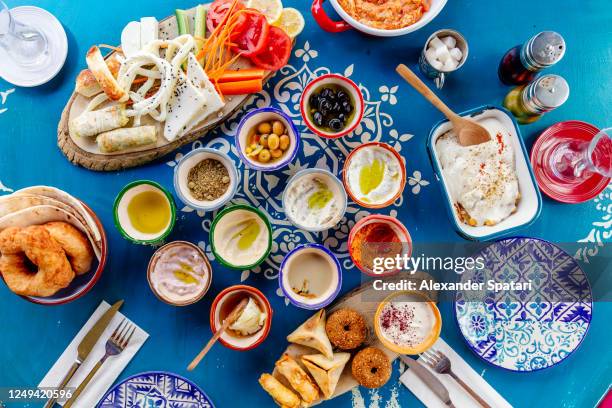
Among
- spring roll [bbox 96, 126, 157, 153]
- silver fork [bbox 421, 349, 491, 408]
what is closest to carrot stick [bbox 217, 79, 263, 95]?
spring roll [bbox 96, 126, 157, 153]

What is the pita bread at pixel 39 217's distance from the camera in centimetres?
177

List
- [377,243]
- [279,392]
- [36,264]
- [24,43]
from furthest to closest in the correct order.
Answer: [24,43] < [377,243] < [279,392] < [36,264]

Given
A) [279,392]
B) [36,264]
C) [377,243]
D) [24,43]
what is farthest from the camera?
[24,43]

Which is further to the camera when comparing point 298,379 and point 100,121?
point 100,121

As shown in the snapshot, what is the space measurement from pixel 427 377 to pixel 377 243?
59 centimetres

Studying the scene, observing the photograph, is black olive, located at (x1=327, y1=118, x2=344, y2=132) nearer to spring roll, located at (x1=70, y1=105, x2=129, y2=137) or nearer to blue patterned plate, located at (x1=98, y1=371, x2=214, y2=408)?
spring roll, located at (x1=70, y1=105, x2=129, y2=137)

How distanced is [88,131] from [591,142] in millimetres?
2072

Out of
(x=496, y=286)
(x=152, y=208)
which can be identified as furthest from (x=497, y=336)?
(x=152, y=208)

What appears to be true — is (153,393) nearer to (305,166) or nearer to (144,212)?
(144,212)

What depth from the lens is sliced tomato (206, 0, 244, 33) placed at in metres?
2.04

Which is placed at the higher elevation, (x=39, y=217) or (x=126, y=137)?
(x=126, y=137)

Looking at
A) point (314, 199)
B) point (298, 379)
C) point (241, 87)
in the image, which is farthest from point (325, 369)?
point (241, 87)

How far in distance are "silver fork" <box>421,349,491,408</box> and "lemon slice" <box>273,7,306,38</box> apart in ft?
4.86

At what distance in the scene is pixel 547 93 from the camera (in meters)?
1.90
